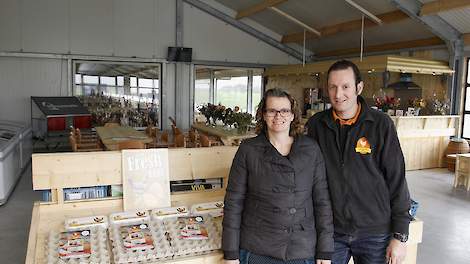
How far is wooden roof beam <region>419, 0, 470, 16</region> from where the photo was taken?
21.6ft

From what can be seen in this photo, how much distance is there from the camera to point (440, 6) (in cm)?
702

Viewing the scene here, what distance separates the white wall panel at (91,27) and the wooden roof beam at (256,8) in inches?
140

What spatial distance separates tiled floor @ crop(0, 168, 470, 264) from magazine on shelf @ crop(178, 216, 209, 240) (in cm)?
231

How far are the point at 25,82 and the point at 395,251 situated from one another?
990 cm

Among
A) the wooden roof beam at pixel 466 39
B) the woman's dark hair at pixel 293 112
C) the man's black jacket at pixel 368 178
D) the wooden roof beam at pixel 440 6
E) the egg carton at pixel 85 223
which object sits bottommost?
the egg carton at pixel 85 223

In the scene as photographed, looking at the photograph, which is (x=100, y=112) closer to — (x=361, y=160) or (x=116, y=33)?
(x=116, y=33)

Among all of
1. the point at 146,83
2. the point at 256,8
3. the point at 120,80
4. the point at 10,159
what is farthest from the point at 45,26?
the point at 256,8

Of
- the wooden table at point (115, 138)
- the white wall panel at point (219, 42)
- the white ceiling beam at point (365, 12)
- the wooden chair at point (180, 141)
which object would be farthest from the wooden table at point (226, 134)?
the white wall panel at point (219, 42)

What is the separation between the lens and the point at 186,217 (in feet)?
7.76

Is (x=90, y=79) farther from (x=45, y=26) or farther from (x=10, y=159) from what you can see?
(x=10, y=159)

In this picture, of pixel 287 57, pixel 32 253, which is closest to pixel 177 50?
pixel 287 57

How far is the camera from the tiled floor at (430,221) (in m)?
3.97

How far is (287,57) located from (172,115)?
420 cm

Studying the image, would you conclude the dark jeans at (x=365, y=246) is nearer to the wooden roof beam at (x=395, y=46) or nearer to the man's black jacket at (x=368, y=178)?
the man's black jacket at (x=368, y=178)
